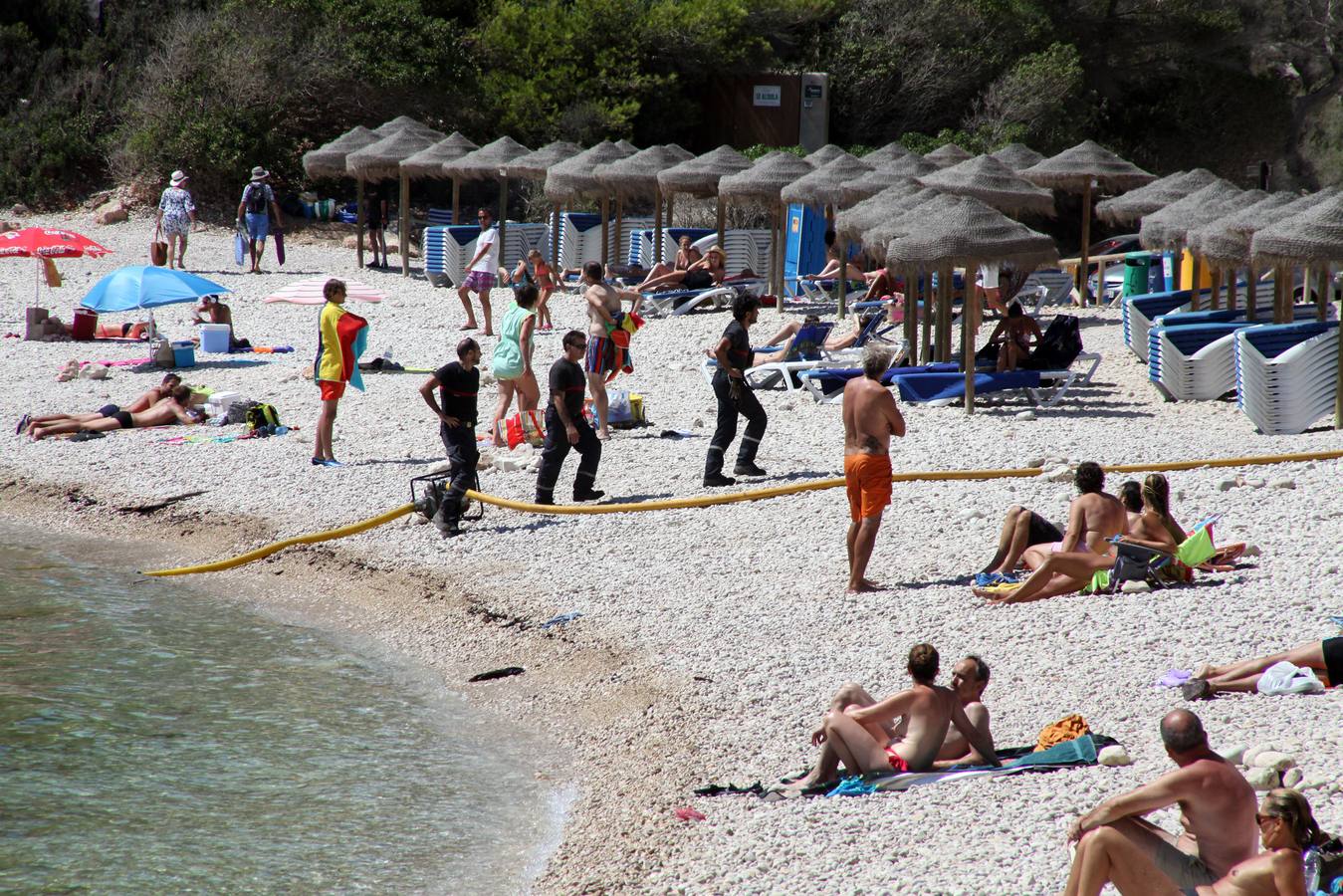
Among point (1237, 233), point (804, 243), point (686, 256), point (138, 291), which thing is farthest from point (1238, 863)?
point (804, 243)

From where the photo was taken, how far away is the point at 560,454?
35.7 feet

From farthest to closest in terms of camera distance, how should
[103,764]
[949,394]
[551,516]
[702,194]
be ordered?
1. [702,194]
2. [949,394]
3. [551,516]
4. [103,764]

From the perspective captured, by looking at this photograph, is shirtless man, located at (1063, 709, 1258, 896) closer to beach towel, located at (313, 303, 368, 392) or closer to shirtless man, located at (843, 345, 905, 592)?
shirtless man, located at (843, 345, 905, 592)

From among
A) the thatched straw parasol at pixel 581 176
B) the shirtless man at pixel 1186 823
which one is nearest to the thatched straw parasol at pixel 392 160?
the thatched straw parasol at pixel 581 176

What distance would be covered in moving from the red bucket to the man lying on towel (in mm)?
15414

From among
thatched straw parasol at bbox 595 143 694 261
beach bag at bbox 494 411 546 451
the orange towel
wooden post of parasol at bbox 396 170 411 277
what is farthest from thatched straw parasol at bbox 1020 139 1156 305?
the orange towel

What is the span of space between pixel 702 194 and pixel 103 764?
647 inches

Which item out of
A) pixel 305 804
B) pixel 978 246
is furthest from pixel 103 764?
pixel 978 246

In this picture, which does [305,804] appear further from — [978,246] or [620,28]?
[620,28]

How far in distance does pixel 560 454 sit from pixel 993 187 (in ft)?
33.2

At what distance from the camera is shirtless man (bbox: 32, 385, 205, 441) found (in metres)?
14.7

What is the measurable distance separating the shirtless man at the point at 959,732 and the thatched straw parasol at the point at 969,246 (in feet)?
24.1

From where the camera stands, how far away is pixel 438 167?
24625mm

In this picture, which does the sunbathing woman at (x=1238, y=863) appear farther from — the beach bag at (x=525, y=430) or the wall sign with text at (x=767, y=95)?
the wall sign with text at (x=767, y=95)
